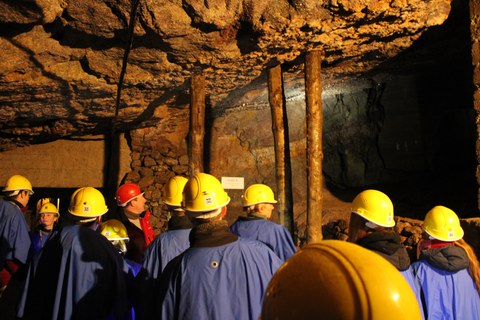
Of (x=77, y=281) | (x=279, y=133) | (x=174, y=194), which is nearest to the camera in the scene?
(x=77, y=281)

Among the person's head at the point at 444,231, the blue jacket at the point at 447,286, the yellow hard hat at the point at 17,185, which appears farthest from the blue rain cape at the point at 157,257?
the yellow hard hat at the point at 17,185

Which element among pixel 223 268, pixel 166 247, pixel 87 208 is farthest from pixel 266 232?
pixel 223 268

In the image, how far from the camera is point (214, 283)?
198cm

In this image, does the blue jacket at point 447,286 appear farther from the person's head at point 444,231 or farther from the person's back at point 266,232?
the person's back at point 266,232

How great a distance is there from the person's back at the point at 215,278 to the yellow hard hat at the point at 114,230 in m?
1.97

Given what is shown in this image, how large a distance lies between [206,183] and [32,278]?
1.55 m

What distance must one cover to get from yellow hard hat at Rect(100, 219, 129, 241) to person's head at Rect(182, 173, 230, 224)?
182cm

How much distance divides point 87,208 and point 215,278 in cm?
Result: 152

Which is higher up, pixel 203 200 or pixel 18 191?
pixel 18 191

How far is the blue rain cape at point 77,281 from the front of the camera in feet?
8.45

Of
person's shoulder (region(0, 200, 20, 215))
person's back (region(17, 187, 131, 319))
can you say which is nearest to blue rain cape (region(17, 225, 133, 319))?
person's back (region(17, 187, 131, 319))

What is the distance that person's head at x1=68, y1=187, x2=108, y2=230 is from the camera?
303cm

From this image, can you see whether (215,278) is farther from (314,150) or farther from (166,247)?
(314,150)

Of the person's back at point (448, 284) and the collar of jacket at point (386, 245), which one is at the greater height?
the collar of jacket at point (386, 245)
